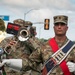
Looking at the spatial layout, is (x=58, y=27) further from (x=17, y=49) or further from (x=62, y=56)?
(x=17, y=49)

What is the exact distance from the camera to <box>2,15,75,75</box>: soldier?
6.57m

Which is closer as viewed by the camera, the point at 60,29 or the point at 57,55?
the point at 60,29

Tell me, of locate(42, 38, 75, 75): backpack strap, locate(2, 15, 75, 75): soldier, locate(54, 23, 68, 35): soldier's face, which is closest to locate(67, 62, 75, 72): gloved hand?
locate(2, 15, 75, 75): soldier

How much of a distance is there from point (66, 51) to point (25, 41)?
128 inches

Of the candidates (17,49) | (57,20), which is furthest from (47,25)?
(57,20)

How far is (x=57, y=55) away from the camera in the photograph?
670 centimetres

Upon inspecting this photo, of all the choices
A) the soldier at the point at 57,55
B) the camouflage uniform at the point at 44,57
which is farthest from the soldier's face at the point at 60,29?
the camouflage uniform at the point at 44,57

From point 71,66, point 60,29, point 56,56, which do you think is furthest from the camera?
point 56,56

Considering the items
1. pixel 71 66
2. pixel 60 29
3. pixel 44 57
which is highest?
pixel 60 29

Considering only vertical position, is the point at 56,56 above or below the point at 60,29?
below

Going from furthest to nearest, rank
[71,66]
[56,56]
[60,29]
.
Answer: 1. [56,56]
2. [60,29]
3. [71,66]

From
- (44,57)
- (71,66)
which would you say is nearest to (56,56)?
(44,57)

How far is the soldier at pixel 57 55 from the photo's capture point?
21.6 ft

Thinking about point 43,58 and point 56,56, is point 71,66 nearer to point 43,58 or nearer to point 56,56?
point 56,56
